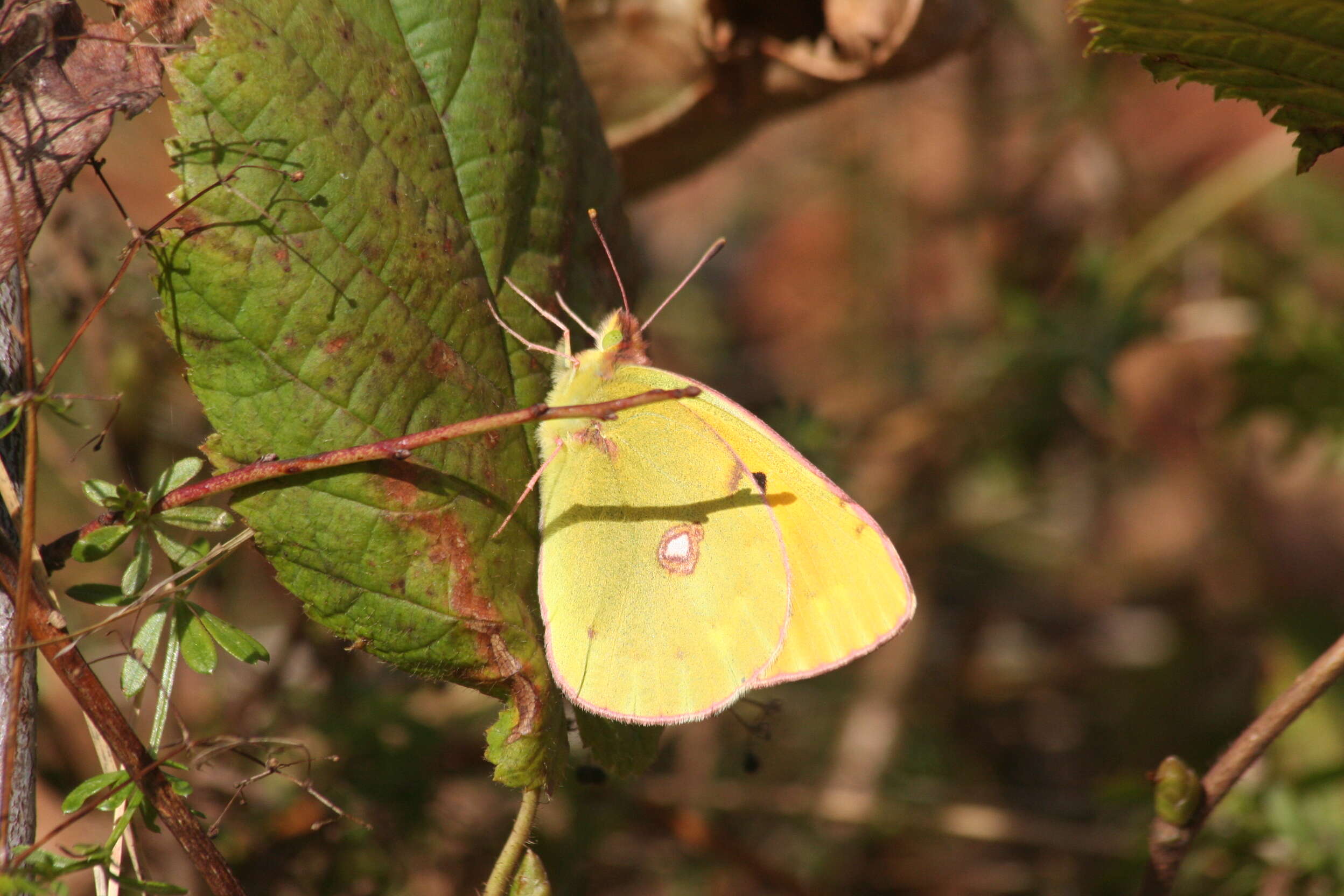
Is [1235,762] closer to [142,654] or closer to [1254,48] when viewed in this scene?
[1254,48]

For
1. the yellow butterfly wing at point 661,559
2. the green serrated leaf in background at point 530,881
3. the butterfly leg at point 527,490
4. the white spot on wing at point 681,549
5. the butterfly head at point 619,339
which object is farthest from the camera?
the white spot on wing at point 681,549

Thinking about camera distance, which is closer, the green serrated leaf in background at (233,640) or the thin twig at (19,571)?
the thin twig at (19,571)

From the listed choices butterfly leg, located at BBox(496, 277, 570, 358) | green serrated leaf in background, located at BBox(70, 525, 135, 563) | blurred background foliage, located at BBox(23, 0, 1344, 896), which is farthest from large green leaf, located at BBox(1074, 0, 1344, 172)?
green serrated leaf in background, located at BBox(70, 525, 135, 563)

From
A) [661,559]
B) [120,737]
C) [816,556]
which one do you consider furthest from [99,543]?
[816,556]

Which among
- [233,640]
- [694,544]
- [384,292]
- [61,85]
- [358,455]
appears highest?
[61,85]

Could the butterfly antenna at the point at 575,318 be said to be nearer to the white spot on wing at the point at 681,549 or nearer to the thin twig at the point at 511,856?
the white spot on wing at the point at 681,549

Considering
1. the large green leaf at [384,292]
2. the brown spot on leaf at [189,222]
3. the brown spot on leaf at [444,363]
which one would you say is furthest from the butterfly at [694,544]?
the brown spot on leaf at [189,222]
